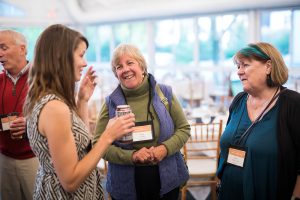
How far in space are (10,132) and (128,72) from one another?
0.92 metres

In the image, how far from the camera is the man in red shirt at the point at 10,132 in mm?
1926

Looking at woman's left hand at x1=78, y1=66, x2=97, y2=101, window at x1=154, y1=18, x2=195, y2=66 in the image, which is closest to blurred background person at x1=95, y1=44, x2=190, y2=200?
woman's left hand at x1=78, y1=66, x2=97, y2=101

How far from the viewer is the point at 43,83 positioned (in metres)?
1.13

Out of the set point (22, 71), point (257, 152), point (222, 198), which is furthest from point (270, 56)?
point (22, 71)

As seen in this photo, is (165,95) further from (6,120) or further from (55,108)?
(6,120)

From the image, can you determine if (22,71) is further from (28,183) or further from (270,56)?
(270,56)

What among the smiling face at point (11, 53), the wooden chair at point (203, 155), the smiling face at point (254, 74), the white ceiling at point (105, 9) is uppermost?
the white ceiling at point (105, 9)

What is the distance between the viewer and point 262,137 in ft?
4.97

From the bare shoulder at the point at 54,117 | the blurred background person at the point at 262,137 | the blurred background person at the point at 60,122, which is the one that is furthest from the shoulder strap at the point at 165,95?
the bare shoulder at the point at 54,117

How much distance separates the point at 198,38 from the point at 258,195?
5.53 metres

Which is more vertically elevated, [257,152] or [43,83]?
[43,83]

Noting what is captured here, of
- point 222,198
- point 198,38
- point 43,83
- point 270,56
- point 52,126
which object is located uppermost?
point 198,38

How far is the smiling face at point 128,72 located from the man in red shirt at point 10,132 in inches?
29.1

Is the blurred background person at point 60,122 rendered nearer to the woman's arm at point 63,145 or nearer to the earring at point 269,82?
the woman's arm at point 63,145
